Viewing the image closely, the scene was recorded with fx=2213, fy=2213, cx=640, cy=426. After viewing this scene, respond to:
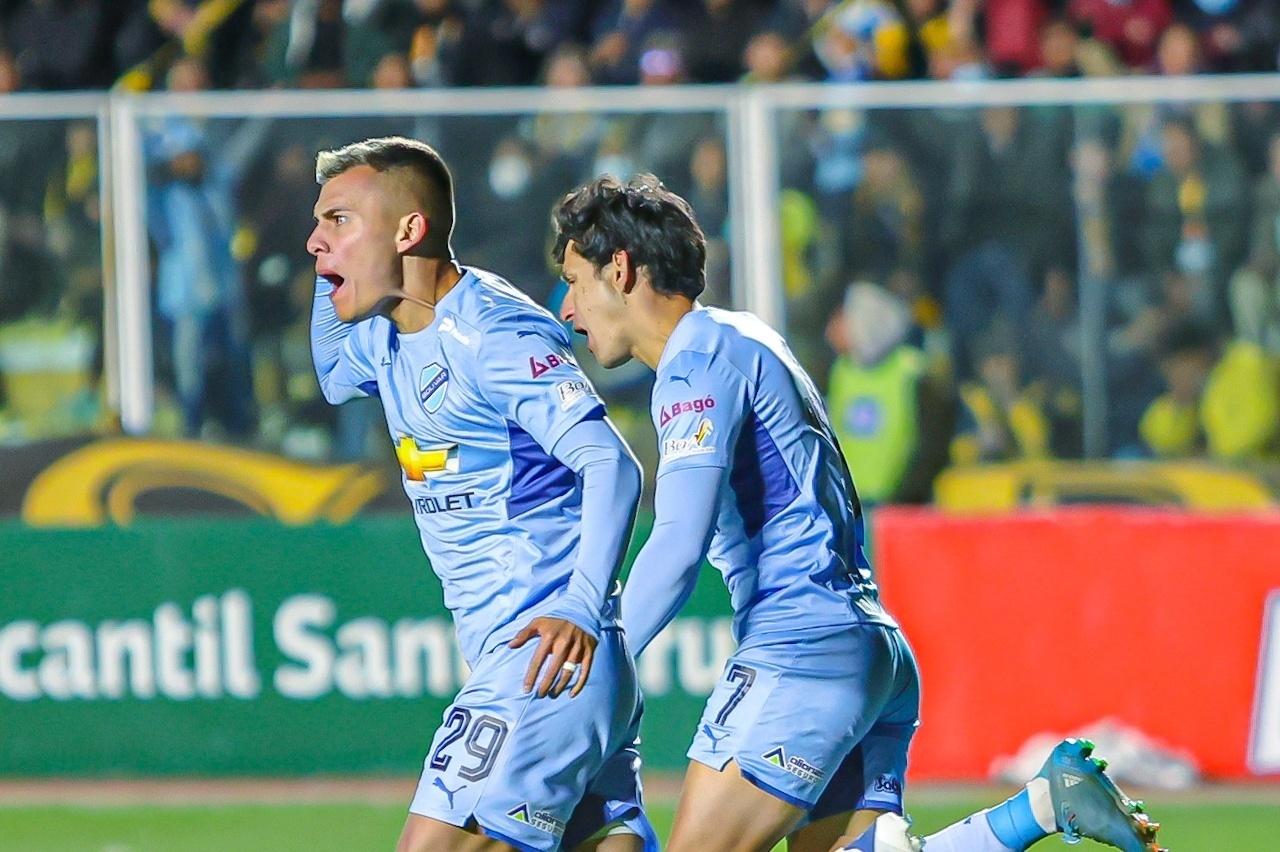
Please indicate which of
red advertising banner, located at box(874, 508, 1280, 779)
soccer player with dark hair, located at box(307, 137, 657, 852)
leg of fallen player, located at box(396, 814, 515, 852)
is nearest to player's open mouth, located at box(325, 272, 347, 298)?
soccer player with dark hair, located at box(307, 137, 657, 852)

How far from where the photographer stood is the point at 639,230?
5.02m

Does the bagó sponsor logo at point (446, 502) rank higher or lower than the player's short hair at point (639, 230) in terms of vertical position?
lower

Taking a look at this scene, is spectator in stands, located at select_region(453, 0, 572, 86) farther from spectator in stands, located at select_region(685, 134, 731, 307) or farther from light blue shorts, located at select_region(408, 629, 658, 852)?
light blue shorts, located at select_region(408, 629, 658, 852)

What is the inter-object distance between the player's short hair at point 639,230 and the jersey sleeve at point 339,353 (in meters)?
0.63

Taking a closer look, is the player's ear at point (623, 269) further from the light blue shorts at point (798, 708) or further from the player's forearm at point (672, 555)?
the light blue shorts at point (798, 708)

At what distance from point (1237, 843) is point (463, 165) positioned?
494cm

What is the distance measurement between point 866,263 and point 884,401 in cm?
71

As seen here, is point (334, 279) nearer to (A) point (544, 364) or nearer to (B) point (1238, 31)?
(A) point (544, 364)

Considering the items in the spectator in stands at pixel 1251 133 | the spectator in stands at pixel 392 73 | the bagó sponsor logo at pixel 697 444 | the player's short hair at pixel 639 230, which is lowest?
the bagó sponsor logo at pixel 697 444

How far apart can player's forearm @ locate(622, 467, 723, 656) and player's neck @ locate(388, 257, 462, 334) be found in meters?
0.77

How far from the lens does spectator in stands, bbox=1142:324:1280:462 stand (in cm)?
1097

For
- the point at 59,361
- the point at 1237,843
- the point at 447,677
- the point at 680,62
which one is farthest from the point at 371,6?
the point at 1237,843

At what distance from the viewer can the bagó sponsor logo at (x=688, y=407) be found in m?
4.86

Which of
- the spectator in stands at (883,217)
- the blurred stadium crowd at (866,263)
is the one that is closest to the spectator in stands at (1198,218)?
the blurred stadium crowd at (866,263)
